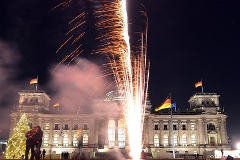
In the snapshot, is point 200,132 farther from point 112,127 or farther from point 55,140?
point 55,140

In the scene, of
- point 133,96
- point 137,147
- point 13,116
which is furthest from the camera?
point 13,116

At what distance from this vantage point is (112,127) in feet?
323

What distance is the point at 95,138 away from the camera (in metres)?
96.6

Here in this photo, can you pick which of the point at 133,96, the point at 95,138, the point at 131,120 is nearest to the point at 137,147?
the point at 131,120

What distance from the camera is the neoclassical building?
95.6 meters

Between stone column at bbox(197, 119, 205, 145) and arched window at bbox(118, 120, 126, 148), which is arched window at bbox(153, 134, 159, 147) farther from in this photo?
stone column at bbox(197, 119, 205, 145)

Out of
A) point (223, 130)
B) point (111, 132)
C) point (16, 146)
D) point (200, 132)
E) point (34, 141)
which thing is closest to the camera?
point (34, 141)

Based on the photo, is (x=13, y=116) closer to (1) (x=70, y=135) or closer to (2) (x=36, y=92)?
(2) (x=36, y=92)

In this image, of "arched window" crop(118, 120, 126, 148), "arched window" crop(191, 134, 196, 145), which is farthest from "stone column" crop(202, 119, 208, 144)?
"arched window" crop(118, 120, 126, 148)

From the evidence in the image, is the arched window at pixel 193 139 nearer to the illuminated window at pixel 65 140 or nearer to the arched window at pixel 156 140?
the arched window at pixel 156 140

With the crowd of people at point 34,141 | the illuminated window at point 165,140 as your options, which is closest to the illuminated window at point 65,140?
the illuminated window at point 165,140

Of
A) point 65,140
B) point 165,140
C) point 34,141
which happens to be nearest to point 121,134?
point 165,140

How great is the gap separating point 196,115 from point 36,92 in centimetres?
5318

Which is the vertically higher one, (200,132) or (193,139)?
(200,132)
